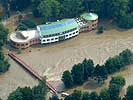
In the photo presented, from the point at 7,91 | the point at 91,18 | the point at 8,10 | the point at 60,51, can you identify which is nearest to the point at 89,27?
the point at 91,18

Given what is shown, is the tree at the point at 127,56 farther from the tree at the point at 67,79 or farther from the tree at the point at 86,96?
the tree at the point at 86,96

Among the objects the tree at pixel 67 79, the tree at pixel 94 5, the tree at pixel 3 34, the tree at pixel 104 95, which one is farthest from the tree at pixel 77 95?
the tree at pixel 94 5

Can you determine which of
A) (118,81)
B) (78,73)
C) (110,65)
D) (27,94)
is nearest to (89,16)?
(110,65)

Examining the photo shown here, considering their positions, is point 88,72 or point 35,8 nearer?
point 88,72

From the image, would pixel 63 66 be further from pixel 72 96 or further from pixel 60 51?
pixel 72 96

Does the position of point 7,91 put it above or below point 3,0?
below

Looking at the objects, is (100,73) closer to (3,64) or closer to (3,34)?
(3,64)

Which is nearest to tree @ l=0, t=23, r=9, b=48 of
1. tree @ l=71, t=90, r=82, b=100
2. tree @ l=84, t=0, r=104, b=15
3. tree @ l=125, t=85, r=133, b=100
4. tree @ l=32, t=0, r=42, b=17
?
tree @ l=32, t=0, r=42, b=17
